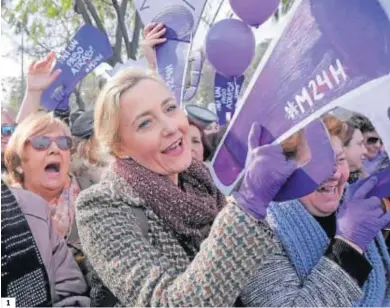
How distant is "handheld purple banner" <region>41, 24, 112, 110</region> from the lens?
5.91ft

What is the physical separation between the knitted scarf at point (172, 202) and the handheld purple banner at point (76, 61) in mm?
405

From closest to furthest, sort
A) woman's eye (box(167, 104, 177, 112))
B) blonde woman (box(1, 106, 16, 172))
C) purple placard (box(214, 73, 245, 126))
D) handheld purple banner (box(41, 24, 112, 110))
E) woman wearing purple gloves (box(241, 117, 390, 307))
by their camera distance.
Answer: woman wearing purple gloves (box(241, 117, 390, 307)) → woman's eye (box(167, 104, 177, 112)) → purple placard (box(214, 73, 245, 126)) → handheld purple banner (box(41, 24, 112, 110)) → blonde woman (box(1, 106, 16, 172))

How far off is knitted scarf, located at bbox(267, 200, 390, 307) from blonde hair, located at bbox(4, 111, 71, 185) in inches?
27.3

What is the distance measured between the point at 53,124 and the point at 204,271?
78cm

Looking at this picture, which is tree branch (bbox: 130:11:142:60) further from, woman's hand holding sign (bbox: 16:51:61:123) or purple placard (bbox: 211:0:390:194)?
purple placard (bbox: 211:0:390:194)

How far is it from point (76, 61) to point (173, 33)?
33 cm

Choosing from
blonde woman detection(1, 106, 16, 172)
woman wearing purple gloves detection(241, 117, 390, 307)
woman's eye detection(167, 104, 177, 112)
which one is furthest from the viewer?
blonde woman detection(1, 106, 16, 172)

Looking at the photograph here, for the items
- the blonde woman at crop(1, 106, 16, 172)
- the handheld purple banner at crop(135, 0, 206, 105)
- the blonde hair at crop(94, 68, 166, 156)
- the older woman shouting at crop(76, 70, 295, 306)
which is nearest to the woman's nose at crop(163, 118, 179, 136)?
the older woman shouting at crop(76, 70, 295, 306)

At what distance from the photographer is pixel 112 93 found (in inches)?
59.3

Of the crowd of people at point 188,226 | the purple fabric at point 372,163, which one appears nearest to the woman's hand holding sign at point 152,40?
the crowd of people at point 188,226

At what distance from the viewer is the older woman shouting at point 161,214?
1.30 m

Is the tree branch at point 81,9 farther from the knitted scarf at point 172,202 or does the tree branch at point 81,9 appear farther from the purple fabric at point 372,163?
the purple fabric at point 372,163

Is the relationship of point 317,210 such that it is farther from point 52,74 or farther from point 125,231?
point 52,74

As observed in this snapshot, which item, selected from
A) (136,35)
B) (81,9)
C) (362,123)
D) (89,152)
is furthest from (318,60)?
(89,152)
